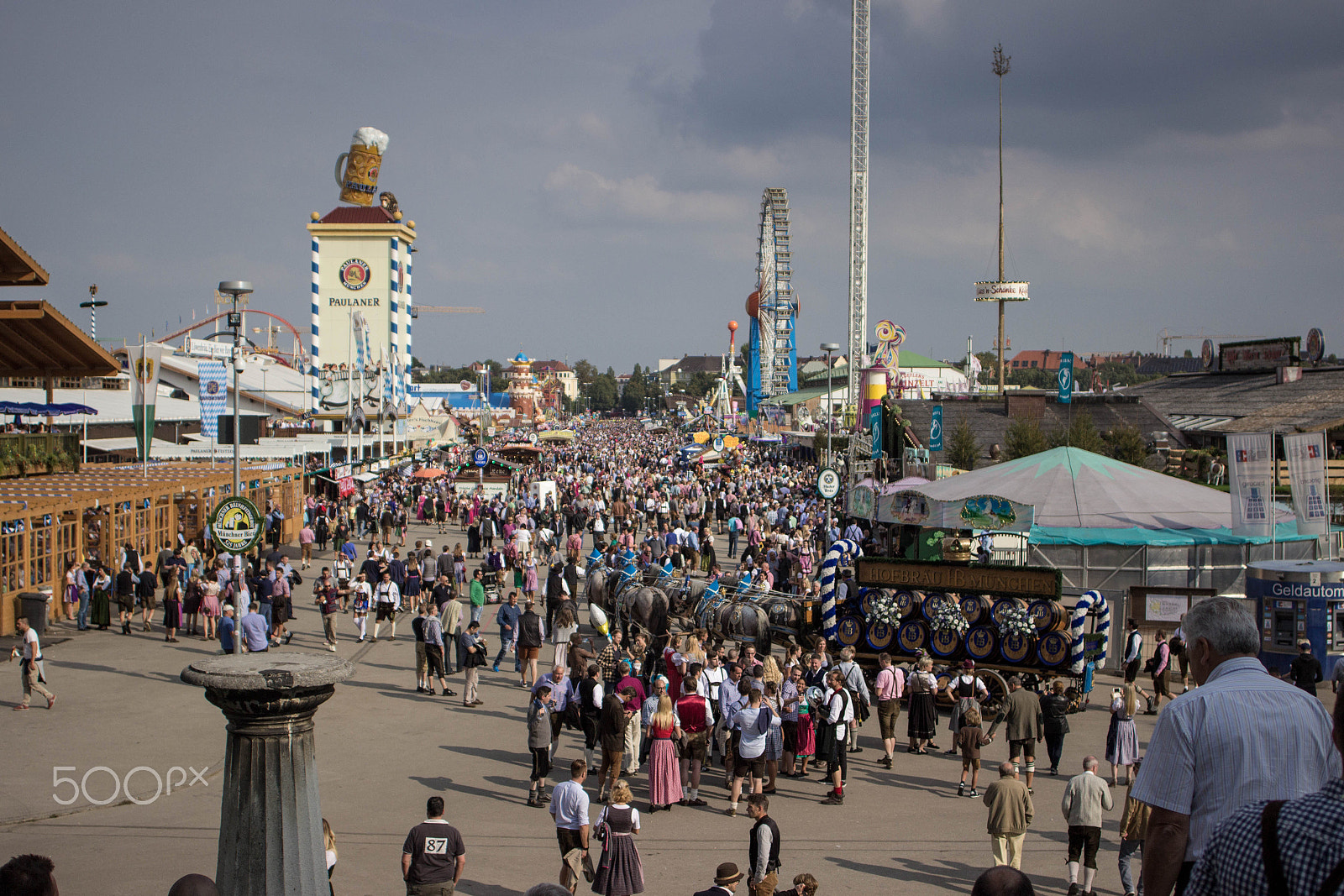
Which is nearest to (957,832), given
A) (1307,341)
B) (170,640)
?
(170,640)

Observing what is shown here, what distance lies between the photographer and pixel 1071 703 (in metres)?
14.4

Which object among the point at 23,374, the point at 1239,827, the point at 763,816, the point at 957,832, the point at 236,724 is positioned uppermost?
the point at 23,374

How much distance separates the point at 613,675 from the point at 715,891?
20.0ft

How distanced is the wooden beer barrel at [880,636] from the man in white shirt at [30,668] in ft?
36.1

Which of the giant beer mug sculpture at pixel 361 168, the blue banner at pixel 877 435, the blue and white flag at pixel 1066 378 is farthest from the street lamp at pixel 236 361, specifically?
the giant beer mug sculpture at pixel 361 168

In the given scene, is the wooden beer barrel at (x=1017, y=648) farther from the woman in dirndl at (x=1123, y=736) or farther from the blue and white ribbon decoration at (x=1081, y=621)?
the woman in dirndl at (x=1123, y=736)

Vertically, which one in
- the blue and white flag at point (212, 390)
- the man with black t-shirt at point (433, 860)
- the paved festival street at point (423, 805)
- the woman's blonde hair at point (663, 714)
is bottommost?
the paved festival street at point (423, 805)

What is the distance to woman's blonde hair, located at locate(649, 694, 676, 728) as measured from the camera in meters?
10.3

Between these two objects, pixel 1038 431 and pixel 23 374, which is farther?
pixel 1038 431

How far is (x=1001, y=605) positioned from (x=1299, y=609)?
4769 millimetres

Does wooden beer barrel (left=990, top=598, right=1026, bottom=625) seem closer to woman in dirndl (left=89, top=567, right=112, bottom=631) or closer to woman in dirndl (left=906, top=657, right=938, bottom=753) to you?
woman in dirndl (left=906, top=657, right=938, bottom=753)

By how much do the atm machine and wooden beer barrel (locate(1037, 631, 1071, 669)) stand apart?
11.4ft

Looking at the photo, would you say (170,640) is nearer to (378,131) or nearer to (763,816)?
(763,816)

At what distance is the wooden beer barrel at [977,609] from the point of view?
14.6 m
